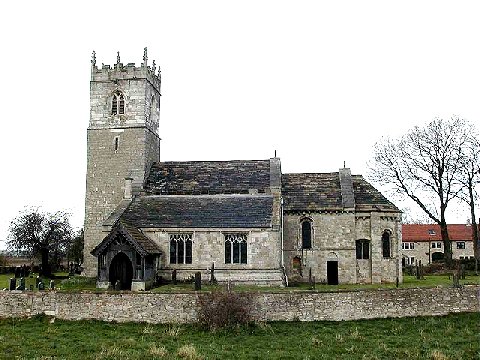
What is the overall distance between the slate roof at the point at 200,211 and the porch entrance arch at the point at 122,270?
271 centimetres

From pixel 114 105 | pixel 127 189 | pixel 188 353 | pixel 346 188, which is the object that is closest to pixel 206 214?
pixel 127 189

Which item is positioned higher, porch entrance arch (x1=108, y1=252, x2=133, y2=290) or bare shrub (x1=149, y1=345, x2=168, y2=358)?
porch entrance arch (x1=108, y1=252, x2=133, y2=290)

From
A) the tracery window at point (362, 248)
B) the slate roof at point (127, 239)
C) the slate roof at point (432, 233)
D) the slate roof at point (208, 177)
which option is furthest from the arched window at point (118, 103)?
the slate roof at point (432, 233)

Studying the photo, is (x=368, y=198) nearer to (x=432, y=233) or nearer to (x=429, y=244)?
(x=429, y=244)

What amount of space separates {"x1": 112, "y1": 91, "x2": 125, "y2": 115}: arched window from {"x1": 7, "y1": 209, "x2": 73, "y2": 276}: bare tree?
12.8m

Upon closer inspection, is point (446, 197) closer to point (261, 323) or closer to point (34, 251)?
point (261, 323)

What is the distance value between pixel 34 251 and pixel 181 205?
17.2m

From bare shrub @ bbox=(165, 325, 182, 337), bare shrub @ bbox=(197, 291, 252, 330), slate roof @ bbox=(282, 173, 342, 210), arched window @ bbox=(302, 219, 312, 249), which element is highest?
slate roof @ bbox=(282, 173, 342, 210)

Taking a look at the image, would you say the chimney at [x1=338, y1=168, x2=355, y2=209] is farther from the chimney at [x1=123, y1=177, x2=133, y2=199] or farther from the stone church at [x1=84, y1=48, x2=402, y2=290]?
the chimney at [x1=123, y1=177, x2=133, y2=199]

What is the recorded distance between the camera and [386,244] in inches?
1518

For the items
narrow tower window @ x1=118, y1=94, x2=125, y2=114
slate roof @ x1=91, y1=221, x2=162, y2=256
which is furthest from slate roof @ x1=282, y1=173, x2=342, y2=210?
narrow tower window @ x1=118, y1=94, x2=125, y2=114

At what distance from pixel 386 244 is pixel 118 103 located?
22.2 m

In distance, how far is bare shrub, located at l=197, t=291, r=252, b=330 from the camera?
23.8m

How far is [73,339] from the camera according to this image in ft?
72.7
